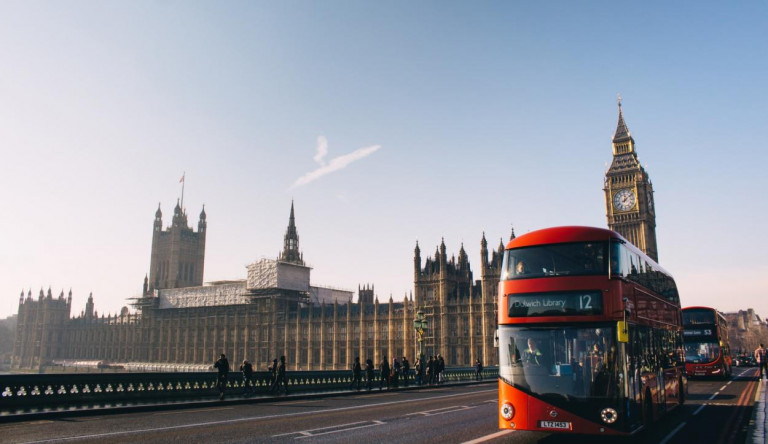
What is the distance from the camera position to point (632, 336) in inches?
472

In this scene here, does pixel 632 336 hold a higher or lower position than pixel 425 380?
higher

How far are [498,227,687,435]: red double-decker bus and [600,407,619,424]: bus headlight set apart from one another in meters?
0.02

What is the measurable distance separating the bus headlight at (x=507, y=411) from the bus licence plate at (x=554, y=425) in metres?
0.60

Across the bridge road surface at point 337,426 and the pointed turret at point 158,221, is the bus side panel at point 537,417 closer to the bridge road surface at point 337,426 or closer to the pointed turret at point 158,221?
the bridge road surface at point 337,426

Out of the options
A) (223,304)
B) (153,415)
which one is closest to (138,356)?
(223,304)

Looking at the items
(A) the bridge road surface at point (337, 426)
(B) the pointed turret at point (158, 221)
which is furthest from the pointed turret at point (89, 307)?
(A) the bridge road surface at point (337, 426)

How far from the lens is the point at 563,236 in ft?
39.9

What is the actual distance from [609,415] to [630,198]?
106m

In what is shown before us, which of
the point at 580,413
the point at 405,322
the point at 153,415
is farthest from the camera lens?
the point at 405,322

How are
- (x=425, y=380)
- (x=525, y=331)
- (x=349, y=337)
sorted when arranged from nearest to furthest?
(x=525, y=331) → (x=425, y=380) → (x=349, y=337)

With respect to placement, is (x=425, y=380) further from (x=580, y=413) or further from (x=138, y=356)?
(x=138, y=356)

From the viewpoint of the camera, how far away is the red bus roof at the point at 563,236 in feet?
39.1

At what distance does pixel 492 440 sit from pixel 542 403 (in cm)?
199

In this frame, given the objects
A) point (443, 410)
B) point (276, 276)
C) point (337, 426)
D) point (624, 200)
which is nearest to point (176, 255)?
point (276, 276)
